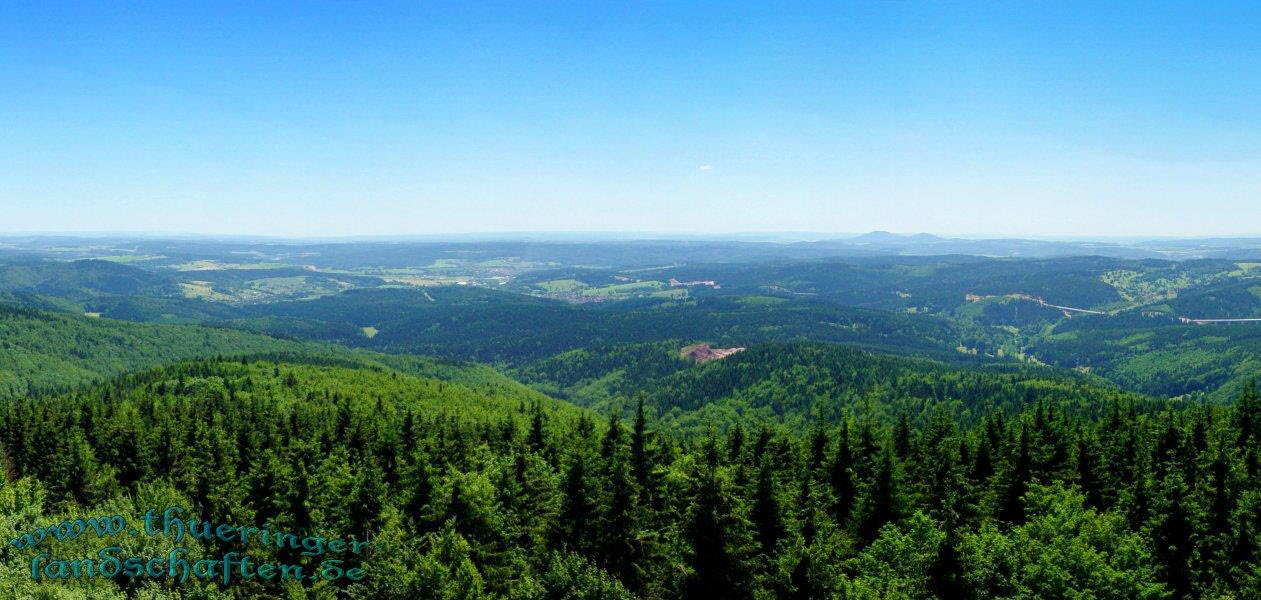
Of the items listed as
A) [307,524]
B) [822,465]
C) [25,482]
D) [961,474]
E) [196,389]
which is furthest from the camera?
[196,389]

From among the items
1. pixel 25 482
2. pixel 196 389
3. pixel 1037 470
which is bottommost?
pixel 196 389

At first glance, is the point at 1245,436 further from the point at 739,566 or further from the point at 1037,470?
the point at 739,566

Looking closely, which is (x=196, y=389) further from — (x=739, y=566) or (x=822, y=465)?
(x=739, y=566)

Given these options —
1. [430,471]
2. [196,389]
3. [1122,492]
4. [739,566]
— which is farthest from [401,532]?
[196,389]

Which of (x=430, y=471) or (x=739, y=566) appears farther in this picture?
(x=430, y=471)

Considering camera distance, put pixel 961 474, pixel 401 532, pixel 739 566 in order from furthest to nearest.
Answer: pixel 961 474, pixel 401 532, pixel 739 566

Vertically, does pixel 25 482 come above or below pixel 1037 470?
below
